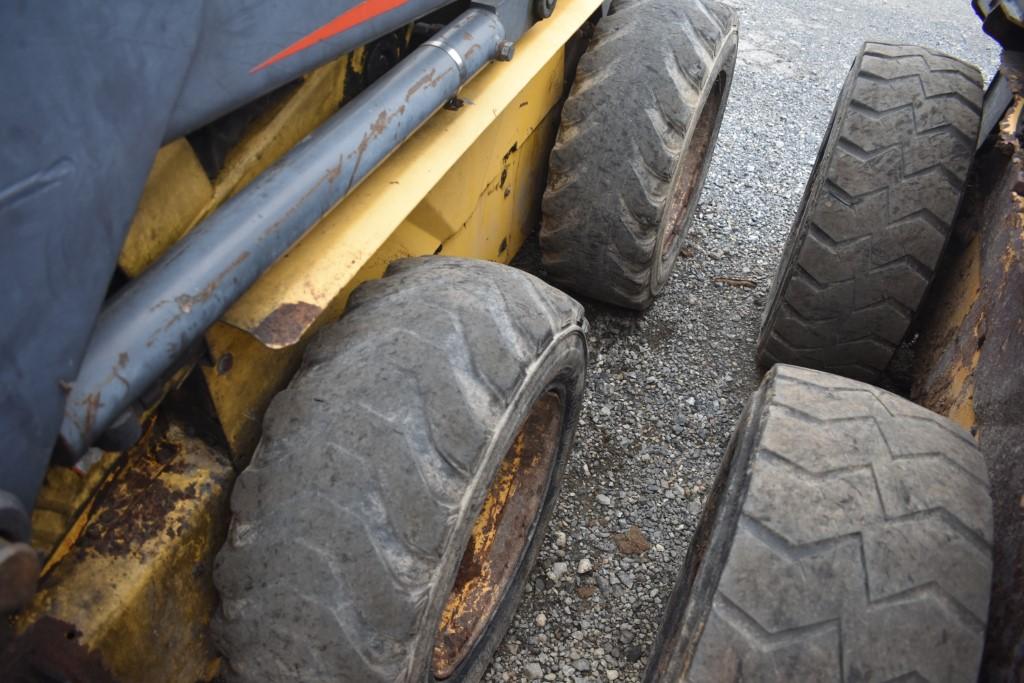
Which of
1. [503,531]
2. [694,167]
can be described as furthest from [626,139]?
[503,531]

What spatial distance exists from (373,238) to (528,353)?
0.33m

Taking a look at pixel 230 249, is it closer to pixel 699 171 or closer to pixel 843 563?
pixel 843 563

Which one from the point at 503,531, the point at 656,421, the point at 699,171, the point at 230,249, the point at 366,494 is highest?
the point at 230,249

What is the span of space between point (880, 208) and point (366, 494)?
1723 millimetres

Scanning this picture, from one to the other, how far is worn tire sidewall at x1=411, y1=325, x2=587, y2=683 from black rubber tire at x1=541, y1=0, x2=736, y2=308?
694mm

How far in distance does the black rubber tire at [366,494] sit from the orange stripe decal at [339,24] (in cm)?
42

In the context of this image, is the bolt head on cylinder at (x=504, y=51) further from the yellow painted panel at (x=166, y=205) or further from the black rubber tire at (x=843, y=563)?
the black rubber tire at (x=843, y=563)

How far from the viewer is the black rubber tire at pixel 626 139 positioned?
2367mm

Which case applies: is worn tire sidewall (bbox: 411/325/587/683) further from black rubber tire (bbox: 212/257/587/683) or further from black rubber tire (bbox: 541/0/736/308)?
black rubber tire (bbox: 541/0/736/308)

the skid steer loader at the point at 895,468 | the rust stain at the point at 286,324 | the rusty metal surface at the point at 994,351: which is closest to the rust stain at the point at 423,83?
the rust stain at the point at 286,324

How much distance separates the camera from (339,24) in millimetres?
1360

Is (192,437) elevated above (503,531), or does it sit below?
above

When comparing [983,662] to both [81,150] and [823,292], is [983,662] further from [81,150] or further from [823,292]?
[81,150]

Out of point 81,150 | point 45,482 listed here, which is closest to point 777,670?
point 45,482
